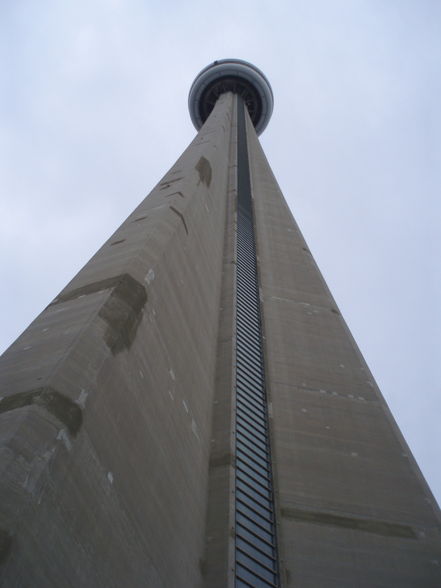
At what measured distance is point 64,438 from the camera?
499cm

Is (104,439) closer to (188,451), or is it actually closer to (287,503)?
(188,451)

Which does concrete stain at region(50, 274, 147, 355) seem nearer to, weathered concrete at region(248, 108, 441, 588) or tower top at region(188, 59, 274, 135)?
weathered concrete at region(248, 108, 441, 588)

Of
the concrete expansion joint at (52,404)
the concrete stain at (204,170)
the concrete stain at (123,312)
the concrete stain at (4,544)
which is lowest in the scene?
the concrete stain at (4,544)

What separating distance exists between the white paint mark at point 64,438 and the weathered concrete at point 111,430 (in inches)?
0.6

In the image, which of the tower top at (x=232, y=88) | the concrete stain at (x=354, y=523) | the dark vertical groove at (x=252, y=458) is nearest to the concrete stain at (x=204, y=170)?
the dark vertical groove at (x=252, y=458)

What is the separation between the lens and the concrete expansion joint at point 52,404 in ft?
16.7

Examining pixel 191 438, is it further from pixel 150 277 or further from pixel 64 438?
pixel 64 438

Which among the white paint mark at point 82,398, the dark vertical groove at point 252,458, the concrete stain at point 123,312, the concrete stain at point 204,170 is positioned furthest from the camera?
the concrete stain at point 204,170

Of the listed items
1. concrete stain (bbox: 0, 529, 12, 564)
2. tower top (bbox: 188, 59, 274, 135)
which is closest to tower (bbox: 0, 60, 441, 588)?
concrete stain (bbox: 0, 529, 12, 564)

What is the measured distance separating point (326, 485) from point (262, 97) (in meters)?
44.5

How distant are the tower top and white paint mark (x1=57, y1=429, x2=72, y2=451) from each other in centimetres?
4834

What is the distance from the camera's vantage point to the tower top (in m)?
49.6

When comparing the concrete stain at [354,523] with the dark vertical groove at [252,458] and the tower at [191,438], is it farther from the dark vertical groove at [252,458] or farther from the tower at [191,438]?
the dark vertical groove at [252,458]

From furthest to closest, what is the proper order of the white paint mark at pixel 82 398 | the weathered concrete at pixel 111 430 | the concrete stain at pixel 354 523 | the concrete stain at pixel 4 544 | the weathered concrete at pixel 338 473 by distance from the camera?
the concrete stain at pixel 354 523, the weathered concrete at pixel 338 473, the white paint mark at pixel 82 398, the weathered concrete at pixel 111 430, the concrete stain at pixel 4 544
